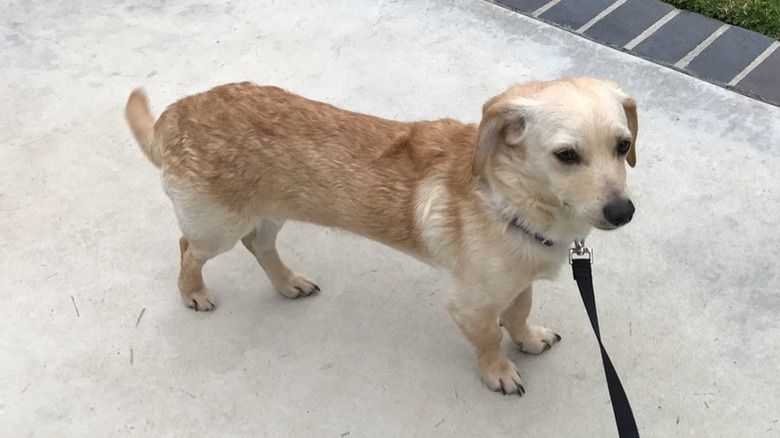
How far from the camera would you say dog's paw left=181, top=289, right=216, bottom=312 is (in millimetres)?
2965

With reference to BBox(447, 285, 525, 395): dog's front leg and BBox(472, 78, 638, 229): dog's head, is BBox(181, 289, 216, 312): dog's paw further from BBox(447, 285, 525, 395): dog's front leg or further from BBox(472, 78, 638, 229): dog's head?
BBox(472, 78, 638, 229): dog's head

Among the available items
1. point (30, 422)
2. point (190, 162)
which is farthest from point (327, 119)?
point (30, 422)

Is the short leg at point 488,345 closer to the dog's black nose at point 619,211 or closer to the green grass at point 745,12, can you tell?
the dog's black nose at point 619,211

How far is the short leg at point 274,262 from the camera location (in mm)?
2840

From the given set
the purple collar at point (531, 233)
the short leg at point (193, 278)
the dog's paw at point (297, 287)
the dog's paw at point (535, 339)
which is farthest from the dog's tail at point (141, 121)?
the dog's paw at point (535, 339)

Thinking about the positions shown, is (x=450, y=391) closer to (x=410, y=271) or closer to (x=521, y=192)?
(x=410, y=271)

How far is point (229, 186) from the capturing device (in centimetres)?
251

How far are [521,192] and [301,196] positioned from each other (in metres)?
0.72

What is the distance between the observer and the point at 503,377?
8.67ft

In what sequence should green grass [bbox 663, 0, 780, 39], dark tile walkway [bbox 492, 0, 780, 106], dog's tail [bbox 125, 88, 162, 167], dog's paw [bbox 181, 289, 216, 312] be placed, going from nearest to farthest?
1. dog's tail [bbox 125, 88, 162, 167]
2. dog's paw [bbox 181, 289, 216, 312]
3. dark tile walkway [bbox 492, 0, 780, 106]
4. green grass [bbox 663, 0, 780, 39]

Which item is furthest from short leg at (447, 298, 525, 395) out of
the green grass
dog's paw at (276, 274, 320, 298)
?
the green grass

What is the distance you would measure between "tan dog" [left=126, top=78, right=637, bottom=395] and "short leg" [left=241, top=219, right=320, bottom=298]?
0.38ft

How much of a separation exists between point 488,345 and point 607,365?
1.67ft

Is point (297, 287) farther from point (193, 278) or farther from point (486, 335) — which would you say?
point (486, 335)
